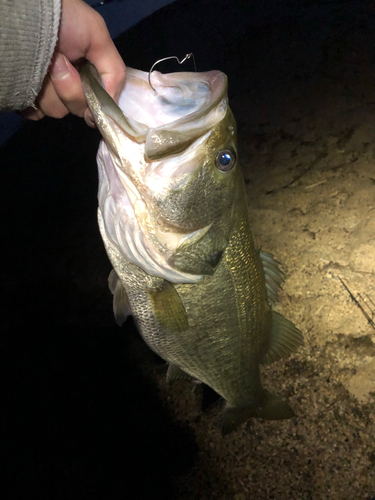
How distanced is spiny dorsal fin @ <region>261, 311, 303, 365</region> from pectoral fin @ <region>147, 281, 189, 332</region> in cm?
58

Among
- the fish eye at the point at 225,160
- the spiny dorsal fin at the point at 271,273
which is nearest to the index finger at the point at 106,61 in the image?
the fish eye at the point at 225,160

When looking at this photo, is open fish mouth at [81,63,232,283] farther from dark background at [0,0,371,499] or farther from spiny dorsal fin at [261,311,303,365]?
dark background at [0,0,371,499]

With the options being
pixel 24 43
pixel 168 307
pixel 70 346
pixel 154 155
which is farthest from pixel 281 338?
pixel 70 346

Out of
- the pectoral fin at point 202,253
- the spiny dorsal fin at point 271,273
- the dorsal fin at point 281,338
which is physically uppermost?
the pectoral fin at point 202,253

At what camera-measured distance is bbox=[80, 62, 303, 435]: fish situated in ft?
3.25

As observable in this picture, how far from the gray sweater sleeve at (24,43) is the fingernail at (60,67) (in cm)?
9

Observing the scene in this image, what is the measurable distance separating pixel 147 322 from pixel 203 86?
1.01 metres

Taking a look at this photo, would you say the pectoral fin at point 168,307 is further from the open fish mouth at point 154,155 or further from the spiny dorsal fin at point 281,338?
the spiny dorsal fin at point 281,338

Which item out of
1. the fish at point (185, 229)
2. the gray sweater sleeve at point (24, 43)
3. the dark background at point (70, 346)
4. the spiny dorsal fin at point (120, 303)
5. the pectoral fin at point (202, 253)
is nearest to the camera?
the gray sweater sleeve at point (24, 43)

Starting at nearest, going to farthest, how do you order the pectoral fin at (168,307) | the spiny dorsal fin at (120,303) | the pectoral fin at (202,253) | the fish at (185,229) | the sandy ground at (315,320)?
the fish at (185,229) < the pectoral fin at (202,253) < the pectoral fin at (168,307) < the spiny dorsal fin at (120,303) < the sandy ground at (315,320)

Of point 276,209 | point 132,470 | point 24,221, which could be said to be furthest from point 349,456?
point 24,221

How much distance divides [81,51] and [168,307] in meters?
1.04

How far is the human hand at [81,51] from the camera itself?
1.02m

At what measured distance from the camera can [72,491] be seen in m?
2.15
